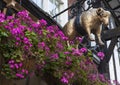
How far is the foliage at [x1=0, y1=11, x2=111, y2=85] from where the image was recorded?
15.1 ft

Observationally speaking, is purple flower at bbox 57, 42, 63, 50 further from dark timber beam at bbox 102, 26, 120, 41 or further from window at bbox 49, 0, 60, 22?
dark timber beam at bbox 102, 26, 120, 41

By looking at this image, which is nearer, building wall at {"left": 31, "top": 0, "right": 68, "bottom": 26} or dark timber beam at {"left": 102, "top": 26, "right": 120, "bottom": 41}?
building wall at {"left": 31, "top": 0, "right": 68, "bottom": 26}

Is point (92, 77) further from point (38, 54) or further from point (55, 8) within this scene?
point (55, 8)

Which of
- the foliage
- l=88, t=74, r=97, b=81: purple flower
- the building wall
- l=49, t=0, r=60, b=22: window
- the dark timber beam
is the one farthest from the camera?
l=49, t=0, r=60, b=22: window

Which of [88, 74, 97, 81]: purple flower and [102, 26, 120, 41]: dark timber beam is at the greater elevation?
[102, 26, 120, 41]: dark timber beam

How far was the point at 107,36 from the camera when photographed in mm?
9008

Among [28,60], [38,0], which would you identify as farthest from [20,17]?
[38,0]

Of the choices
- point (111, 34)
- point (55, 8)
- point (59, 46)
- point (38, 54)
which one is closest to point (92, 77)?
point (59, 46)

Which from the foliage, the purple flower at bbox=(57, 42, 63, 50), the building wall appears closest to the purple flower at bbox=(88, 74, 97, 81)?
the foliage

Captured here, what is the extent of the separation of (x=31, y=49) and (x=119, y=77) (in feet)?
29.7

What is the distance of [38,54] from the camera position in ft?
15.9

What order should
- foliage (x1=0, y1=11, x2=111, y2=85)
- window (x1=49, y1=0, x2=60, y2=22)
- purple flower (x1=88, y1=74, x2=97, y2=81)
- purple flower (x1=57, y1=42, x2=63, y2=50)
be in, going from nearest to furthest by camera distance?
foliage (x1=0, y1=11, x2=111, y2=85), purple flower (x1=57, y1=42, x2=63, y2=50), purple flower (x1=88, y1=74, x2=97, y2=81), window (x1=49, y1=0, x2=60, y2=22)

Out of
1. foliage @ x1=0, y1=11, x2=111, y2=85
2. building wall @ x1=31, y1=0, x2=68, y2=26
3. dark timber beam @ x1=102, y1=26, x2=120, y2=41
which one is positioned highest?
building wall @ x1=31, y1=0, x2=68, y2=26

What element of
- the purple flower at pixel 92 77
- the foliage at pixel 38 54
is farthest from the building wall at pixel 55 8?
the purple flower at pixel 92 77
